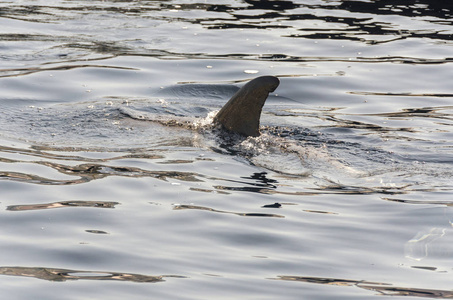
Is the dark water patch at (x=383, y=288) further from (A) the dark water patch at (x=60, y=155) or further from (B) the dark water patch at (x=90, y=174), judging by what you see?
(A) the dark water patch at (x=60, y=155)

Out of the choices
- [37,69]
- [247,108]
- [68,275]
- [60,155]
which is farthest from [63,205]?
[37,69]

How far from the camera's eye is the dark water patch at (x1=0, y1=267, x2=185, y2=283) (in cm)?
478

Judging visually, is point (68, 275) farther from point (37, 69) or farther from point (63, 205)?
point (37, 69)

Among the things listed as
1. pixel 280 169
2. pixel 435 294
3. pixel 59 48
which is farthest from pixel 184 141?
pixel 59 48

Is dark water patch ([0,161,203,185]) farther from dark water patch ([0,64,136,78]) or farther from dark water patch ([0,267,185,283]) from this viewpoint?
dark water patch ([0,64,136,78])

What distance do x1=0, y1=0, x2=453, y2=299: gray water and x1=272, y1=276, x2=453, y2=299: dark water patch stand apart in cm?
1

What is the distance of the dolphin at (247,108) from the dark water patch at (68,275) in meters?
3.44

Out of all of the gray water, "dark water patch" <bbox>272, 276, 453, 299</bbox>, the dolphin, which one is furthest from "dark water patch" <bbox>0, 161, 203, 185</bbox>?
"dark water patch" <bbox>272, 276, 453, 299</bbox>

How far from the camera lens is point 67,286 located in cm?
464

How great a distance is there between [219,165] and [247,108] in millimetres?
931

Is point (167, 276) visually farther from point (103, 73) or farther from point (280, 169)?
point (103, 73)

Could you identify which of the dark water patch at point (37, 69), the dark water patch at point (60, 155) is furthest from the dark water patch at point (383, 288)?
the dark water patch at point (37, 69)

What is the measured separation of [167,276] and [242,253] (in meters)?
0.66

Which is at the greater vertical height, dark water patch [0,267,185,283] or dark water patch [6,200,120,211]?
dark water patch [6,200,120,211]
